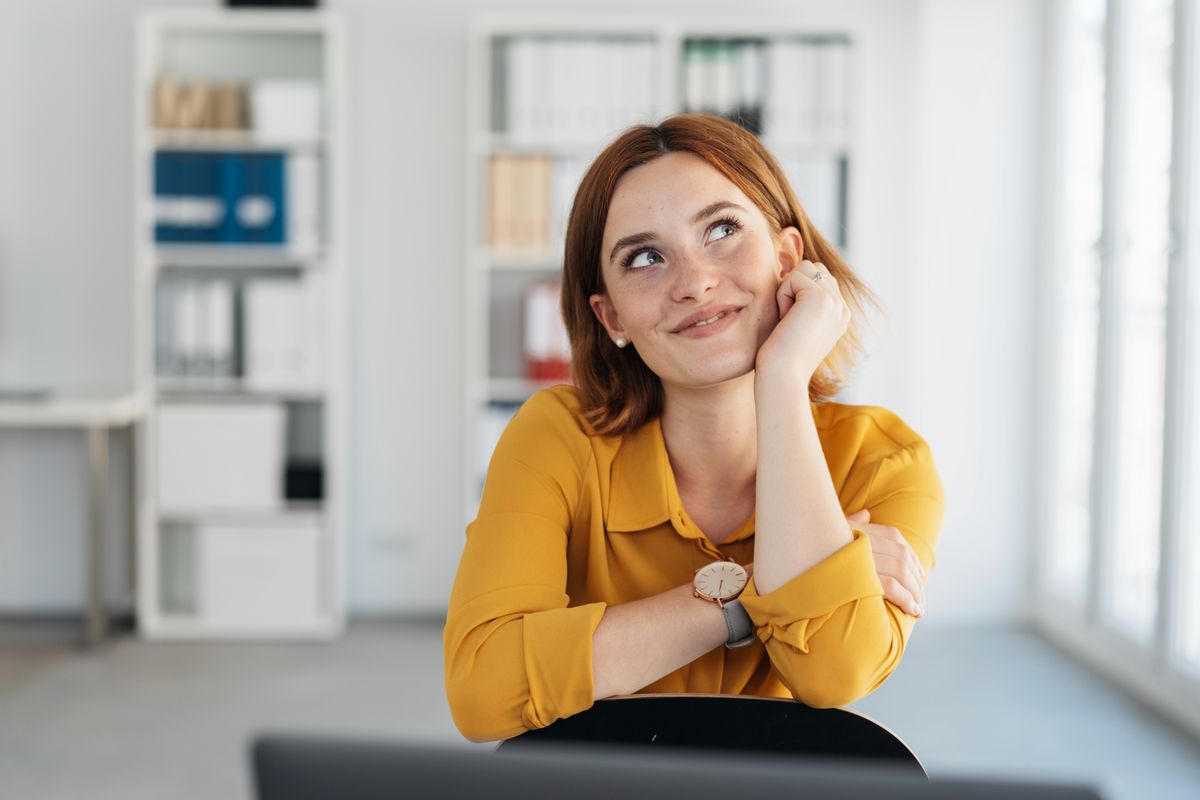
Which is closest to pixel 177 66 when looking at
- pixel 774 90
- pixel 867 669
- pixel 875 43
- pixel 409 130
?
pixel 409 130

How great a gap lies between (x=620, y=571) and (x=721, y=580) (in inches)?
7.2

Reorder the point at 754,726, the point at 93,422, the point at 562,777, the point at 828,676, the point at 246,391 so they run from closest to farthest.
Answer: the point at 562,777 → the point at 754,726 → the point at 828,676 → the point at 93,422 → the point at 246,391

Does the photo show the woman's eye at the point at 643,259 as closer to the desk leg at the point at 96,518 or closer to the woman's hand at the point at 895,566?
the woman's hand at the point at 895,566

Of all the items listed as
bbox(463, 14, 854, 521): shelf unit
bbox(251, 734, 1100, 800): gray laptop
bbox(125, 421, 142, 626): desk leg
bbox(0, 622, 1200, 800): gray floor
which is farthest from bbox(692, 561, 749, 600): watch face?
bbox(125, 421, 142, 626): desk leg

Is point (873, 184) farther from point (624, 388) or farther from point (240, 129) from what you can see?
point (624, 388)

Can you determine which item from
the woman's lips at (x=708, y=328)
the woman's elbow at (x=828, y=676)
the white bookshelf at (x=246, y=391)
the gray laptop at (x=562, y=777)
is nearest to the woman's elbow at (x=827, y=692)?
the woman's elbow at (x=828, y=676)

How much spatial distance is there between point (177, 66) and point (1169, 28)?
11.3ft

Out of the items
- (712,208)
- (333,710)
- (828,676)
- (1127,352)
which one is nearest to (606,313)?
(712,208)

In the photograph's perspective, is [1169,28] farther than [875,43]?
No

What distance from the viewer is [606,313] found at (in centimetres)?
147

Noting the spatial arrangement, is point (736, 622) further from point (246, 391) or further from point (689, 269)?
point (246, 391)

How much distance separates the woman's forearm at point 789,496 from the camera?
1177 millimetres

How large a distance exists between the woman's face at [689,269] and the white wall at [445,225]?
9.93ft

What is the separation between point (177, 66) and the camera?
4266 mm
